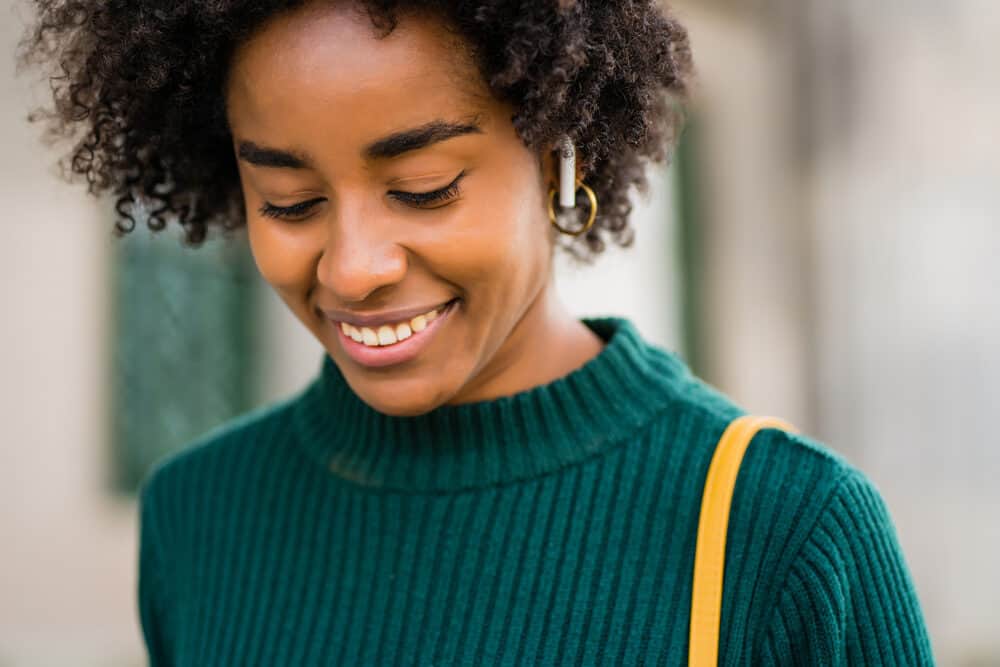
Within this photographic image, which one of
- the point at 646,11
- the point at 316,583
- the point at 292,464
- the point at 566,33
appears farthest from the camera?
the point at 292,464

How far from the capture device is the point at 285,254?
163 cm

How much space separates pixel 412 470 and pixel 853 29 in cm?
483

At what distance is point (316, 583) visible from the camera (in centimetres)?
190

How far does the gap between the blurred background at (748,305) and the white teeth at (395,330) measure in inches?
77.8

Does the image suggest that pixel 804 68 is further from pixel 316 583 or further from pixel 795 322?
pixel 316 583

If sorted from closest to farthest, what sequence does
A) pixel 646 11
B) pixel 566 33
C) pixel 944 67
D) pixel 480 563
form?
pixel 566 33, pixel 646 11, pixel 480 563, pixel 944 67

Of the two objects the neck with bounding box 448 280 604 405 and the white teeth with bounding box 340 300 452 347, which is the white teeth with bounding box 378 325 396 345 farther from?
the neck with bounding box 448 280 604 405

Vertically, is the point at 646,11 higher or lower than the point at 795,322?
higher

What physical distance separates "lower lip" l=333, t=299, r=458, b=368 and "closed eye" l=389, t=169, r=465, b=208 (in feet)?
0.46

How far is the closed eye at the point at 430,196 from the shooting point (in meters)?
1.56

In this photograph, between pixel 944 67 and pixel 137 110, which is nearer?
pixel 137 110

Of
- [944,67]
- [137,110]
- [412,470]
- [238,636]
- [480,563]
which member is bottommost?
[238,636]

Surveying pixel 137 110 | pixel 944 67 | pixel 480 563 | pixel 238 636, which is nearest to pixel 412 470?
pixel 480 563

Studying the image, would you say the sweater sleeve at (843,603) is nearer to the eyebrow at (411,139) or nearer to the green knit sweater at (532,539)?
the green knit sweater at (532,539)
